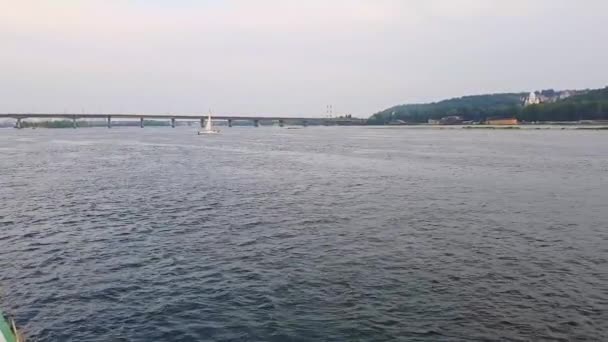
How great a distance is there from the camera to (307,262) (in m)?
22.2

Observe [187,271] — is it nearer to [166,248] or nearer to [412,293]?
[166,248]

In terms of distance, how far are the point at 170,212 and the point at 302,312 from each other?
18963mm

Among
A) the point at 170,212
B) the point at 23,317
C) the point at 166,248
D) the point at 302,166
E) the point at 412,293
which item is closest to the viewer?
the point at 23,317

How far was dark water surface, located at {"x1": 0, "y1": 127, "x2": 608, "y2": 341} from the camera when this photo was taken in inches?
633

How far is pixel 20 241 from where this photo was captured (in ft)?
85.6

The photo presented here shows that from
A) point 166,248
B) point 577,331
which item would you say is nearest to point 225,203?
point 166,248

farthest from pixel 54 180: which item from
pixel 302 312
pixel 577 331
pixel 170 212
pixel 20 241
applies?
pixel 577 331

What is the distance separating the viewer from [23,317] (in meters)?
16.6

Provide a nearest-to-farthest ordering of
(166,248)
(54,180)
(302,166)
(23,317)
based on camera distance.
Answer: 1. (23,317)
2. (166,248)
3. (54,180)
4. (302,166)

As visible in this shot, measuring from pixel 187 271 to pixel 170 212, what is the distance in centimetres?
1310

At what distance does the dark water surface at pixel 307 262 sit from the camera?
16.1m

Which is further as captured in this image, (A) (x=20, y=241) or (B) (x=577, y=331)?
(A) (x=20, y=241)

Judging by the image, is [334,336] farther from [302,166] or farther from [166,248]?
[302,166]

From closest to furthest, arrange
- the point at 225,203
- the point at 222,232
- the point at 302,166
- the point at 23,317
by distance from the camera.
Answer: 1. the point at 23,317
2. the point at 222,232
3. the point at 225,203
4. the point at 302,166
